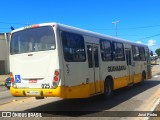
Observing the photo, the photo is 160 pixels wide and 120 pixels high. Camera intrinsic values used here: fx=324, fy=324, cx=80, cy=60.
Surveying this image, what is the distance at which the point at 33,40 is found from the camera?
11.4 meters

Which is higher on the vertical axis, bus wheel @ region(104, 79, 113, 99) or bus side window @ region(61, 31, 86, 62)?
bus side window @ region(61, 31, 86, 62)

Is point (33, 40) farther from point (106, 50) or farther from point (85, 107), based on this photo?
point (106, 50)

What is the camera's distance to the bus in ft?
35.2

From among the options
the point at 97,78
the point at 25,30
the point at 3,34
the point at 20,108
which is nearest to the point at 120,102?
the point at 97,78

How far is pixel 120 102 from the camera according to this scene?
44.0 feet

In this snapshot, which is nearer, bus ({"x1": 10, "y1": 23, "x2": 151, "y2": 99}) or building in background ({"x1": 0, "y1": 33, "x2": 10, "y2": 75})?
bus ({"x1": 10, "y1": 23, "x2": 151, "y2": 99})

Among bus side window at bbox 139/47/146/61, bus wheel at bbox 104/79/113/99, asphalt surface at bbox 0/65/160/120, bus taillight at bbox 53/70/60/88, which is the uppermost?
bus side window at bbox 139/47/146/61

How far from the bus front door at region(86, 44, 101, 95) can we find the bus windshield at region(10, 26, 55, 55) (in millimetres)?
2121

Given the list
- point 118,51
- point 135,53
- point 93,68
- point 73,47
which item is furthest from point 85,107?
point 135,53

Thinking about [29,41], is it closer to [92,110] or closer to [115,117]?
[92,110]

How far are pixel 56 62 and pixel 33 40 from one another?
1384 mm

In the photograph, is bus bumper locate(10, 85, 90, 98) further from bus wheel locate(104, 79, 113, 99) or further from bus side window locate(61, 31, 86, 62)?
bus wheel locate(104, 79, 113, 99)

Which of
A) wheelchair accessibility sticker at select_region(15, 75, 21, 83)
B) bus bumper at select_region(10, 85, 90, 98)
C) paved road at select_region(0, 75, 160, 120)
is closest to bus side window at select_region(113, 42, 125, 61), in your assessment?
paved road at select_region(0, 75, 160, 120)

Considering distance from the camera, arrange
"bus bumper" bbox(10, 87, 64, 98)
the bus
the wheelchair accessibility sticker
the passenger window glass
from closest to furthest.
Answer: "bus bumper" bbox(10, 87, 64, 98), the bus, the wheelchair accessibility sticker, the passenger window glass
